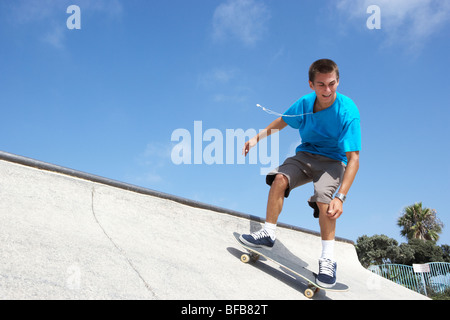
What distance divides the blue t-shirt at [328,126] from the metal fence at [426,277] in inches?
687

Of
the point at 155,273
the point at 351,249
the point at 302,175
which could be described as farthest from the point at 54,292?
the point at 351,249

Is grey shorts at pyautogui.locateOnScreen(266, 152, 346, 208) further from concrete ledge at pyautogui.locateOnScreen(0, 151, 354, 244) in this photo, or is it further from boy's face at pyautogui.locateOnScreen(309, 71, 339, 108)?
concrete ledge at pyautogui.locateOnScreen(0, 151, 354, 244)

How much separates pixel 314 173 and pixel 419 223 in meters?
38.8

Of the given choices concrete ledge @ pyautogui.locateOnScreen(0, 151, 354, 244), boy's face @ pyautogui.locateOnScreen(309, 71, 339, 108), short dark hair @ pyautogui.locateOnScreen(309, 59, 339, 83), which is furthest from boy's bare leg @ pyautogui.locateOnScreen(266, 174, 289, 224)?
concrete ledge @ pyautogui.locateOnScreen(0, 151, 354, 244)

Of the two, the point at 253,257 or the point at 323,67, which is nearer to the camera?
the point at 323,67

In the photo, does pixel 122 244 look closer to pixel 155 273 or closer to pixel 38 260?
pixel 155 273

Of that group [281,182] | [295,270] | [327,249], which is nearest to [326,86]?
[281,182]

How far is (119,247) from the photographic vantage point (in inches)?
112

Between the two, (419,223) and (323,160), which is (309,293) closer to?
(323,160)

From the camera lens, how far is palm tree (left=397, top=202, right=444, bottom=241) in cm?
3609

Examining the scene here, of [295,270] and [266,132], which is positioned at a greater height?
[266,132]
